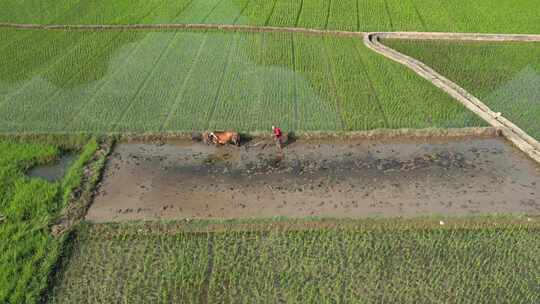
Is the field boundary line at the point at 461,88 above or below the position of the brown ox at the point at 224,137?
above

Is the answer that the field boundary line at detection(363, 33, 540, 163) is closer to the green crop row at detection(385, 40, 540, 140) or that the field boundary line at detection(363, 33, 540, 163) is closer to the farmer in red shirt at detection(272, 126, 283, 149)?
the green crop row at detection(385, 40, 540, 140)

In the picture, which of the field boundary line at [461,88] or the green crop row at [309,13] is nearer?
the field boundary line at [461,88]

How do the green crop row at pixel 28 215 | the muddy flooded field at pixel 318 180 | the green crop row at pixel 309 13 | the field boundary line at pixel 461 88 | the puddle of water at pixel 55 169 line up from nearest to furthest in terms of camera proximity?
the green crop row at pixel 28 215, the muddy flooded field at pixel 318 180, the puddle of water at pixel 55 169, the field boundary line at pixel 461 88, the green crop row at pixel 309 13

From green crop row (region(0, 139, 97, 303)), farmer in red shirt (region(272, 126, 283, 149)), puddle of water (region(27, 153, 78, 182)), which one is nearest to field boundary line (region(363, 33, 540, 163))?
farmer in red shirt (region(272, 126, 283, 149))

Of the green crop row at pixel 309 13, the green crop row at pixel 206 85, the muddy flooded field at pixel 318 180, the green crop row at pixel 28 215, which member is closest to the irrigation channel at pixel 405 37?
the green crop row at pixel 206 85

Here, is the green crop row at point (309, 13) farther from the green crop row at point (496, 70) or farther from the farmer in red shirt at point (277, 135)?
the farmer in red shirt at point (277, 135)
